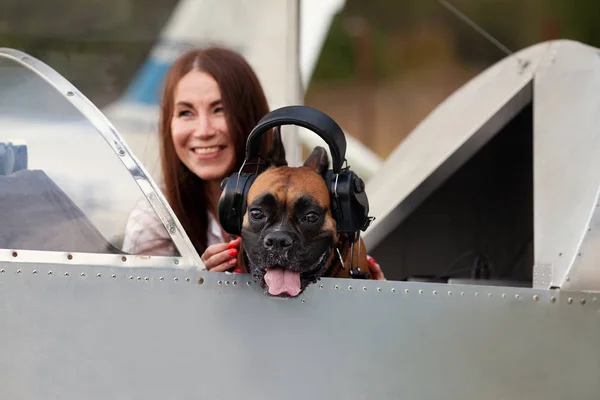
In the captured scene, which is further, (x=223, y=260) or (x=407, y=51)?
(x=407, y=51)

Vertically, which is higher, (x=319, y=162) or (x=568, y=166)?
(x=568, y=166)

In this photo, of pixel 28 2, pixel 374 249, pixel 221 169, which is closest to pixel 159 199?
pixel 221 169

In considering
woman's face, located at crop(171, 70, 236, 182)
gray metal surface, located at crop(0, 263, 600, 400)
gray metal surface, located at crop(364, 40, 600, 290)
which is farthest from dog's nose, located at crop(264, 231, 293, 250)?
woman's face, located at crop(171, 70, 236, 182)

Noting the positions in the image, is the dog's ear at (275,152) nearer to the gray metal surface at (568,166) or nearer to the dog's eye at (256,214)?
the dog's eye at (256,214)

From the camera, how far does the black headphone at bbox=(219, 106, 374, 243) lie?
2.07 meters

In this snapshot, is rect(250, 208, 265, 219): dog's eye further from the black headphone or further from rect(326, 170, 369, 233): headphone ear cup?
rect(326, 170, 369, 233): headphone ear cup

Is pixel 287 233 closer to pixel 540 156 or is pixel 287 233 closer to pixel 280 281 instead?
pixel 280 281

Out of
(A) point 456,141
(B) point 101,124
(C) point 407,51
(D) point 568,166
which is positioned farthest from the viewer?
(C) point 407,51

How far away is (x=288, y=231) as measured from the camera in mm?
1988

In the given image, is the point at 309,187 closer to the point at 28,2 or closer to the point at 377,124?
the point at 28,2

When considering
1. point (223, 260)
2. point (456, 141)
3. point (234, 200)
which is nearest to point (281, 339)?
point (223, 260)

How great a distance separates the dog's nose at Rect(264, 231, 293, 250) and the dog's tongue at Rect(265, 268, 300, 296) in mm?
93

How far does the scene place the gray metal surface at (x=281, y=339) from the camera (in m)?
1.97

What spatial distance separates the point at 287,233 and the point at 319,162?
285 mm
